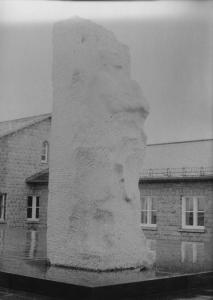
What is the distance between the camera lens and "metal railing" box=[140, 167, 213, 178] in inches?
612

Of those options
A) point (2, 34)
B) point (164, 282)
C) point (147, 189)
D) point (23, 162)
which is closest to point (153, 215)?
point (147, 189)

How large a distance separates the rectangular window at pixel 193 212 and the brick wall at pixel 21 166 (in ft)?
21.8

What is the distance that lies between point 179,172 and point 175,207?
1.56 metres

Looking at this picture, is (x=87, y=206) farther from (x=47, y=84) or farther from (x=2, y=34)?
(x=47, y=84)

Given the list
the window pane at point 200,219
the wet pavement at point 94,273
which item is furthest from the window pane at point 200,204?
the wet pavement at point 94,273

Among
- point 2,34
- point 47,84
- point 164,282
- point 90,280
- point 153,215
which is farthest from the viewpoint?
point 153,215

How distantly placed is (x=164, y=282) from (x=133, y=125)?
195cm

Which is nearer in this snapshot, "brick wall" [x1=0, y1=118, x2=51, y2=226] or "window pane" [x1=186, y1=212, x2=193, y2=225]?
"window pane" [x1=186, y1=212, x2=193, y2=225]

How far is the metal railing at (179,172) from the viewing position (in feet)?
51.0

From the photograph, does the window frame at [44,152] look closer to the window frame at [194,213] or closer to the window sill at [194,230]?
the window frame at [194,213]

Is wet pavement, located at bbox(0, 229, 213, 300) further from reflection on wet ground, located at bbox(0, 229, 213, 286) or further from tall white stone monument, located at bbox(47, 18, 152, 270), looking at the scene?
tall white stone monument, located at bbox(47, 18, 152, 270)

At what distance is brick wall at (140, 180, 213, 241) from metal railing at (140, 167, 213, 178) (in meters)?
0.53

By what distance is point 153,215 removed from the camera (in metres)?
16.0

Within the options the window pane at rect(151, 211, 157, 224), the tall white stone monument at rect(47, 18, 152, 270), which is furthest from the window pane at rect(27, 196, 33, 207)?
the tall white stone monument at rect(47, 18, 152, 270)
